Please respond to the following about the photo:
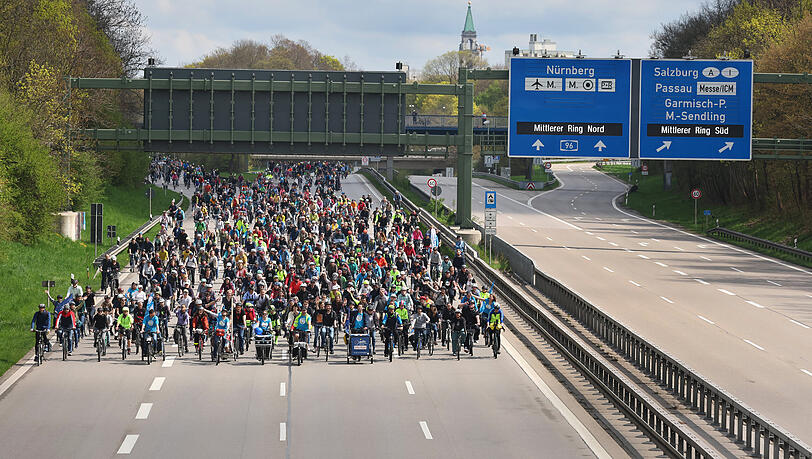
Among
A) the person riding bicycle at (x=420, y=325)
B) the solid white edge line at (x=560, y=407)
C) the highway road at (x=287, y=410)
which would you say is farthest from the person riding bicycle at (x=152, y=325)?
the solid white edge line at (x=560, y=407)

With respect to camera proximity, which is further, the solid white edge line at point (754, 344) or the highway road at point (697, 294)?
the solid white edge line at point (754, 344)

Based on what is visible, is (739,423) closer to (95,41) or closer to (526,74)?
(526,74)

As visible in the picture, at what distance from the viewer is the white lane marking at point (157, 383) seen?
2350 cm

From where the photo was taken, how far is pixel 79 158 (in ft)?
191

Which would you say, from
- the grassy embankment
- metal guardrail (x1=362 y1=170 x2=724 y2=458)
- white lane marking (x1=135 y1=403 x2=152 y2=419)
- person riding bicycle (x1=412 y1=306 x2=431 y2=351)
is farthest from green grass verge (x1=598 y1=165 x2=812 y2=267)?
white lane marking (x1=135 y1=403 x2=152 y2=419)

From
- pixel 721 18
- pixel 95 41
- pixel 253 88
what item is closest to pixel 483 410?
Result: pixel 253 88

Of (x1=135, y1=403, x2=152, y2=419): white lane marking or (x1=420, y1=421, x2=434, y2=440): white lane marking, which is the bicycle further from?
(x1=420, y1=421, x2=434, y2=440): white lane marking

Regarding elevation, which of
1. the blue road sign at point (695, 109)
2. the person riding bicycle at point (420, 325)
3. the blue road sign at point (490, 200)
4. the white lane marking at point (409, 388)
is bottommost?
the white lane marking at point (409, 388)

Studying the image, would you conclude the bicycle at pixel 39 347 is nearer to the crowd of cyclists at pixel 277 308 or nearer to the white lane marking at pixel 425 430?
the crowd of cyclists at pixel 277 308

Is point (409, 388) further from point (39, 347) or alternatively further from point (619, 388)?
point (39, 347)

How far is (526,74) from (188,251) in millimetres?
17780

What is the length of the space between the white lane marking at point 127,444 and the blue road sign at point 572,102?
105 feet

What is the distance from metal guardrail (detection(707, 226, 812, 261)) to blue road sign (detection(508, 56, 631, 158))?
10.1 metres

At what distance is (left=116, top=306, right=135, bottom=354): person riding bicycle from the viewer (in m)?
26.3
